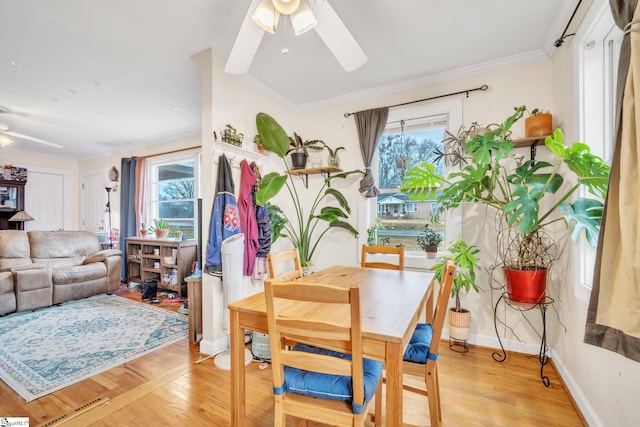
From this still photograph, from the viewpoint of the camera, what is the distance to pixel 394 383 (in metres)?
1.02

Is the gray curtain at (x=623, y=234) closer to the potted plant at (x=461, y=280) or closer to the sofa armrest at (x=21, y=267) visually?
the potted plant at (x=461, y=280)

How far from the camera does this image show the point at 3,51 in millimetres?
2402

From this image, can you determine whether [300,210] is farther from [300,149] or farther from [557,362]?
[557,362]

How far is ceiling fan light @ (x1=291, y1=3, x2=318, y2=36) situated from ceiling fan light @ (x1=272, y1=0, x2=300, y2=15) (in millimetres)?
43

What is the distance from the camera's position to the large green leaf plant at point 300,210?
2723mm

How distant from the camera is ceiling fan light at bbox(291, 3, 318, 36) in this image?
1.39m

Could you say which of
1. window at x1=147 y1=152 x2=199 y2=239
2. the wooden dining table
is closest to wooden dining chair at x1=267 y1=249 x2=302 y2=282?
the wooden dining table

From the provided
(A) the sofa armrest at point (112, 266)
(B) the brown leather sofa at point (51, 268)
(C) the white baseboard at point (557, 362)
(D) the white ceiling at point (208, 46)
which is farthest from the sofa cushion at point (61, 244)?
(C) the white baseboard at point (557, 362)

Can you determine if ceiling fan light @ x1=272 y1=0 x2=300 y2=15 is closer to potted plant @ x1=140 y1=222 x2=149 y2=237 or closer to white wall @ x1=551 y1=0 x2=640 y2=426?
white wall @ x1=551 y1=0 x2=640 y2=426

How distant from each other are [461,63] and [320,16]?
1.81 meters

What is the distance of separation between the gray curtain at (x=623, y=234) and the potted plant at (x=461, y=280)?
120 centimetres

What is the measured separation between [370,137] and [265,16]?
6.17 feet

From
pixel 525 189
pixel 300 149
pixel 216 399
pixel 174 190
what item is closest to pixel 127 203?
pixel 174 190

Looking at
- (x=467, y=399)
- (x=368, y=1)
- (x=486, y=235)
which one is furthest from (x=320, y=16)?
(x=467, y=399)
